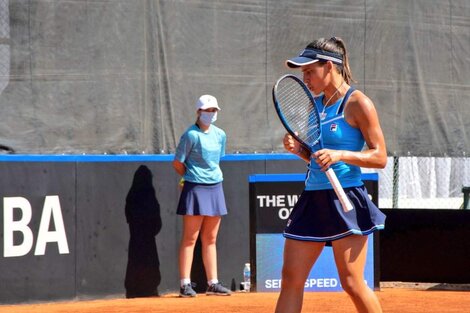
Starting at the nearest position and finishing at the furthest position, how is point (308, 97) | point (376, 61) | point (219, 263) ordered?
1. point (308, 97)
2. point (219, 263)
3. point (376, 61)

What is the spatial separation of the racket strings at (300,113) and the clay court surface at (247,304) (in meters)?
3.43

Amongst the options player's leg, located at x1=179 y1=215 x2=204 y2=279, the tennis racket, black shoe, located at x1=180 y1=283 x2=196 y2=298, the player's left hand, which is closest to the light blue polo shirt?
player's leg, located at x1=179 y1=215 x2=204 y2=279

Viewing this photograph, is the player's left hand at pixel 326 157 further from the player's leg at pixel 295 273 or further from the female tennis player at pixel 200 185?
the female tennis player at pixel 200 185

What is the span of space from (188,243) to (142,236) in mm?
469

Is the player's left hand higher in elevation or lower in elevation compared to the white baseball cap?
lower

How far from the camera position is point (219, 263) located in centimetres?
1132

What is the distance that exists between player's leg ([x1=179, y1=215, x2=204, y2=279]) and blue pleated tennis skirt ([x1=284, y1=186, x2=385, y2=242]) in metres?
4.89

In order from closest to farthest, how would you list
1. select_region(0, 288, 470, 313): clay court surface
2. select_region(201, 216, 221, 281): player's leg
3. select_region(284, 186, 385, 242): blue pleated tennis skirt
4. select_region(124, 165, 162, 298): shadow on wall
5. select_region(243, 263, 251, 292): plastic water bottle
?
select_region(284, 186, 385, 242): blue pleated tennis skirt, select_region(0, 288, 470, 313): clay court surface, select_region(124, 165, 162, 298): shadow on wall, select_region(201, 216, 221, 281): player's leg, select_region(243, 263, 251, 292): plastic water bottle

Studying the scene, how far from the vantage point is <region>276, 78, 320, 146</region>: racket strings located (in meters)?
5.83

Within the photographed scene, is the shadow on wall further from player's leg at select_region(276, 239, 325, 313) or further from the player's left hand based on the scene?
the player's left hand

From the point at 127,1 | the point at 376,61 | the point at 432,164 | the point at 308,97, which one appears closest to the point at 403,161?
the point at 432,164

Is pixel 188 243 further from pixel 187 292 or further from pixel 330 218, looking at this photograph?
pixel 330 218

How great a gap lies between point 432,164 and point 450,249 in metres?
2.40

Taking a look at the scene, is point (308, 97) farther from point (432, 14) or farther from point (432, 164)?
point (432, 164)
